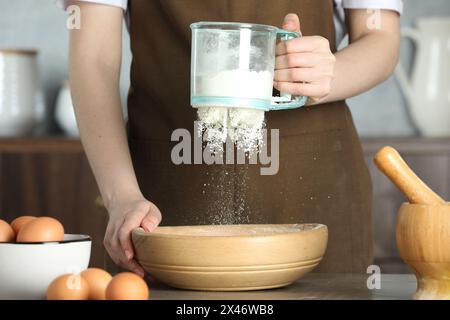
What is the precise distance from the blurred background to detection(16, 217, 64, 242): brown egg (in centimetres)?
152

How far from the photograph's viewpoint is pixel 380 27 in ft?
5.68

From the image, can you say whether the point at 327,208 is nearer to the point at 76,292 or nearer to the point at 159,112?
the point at 159,112

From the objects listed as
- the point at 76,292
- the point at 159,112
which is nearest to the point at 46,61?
the point at 159,112

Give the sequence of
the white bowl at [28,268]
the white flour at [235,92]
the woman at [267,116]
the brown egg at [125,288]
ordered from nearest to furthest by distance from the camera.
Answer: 1. the brown egg at [125,288]
2. the white bowl at [28,268]
3. the white flour at [235,92]
4. the woman at [267,116]

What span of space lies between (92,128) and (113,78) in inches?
4.7

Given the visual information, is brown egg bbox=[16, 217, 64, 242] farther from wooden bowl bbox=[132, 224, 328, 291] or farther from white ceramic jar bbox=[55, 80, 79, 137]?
white ceramic jar bbox=[55, 80, 79, 137]

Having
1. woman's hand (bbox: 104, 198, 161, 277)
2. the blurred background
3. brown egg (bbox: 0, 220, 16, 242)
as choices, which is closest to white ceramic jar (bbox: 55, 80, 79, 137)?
the blurred background

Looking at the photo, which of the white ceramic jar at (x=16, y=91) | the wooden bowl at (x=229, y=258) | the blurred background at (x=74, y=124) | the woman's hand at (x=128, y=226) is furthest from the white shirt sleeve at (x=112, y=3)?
the white ceramic jar at (x=16, y=91)

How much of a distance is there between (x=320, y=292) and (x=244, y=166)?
529 mm

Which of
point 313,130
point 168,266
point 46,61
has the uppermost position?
point 46,61

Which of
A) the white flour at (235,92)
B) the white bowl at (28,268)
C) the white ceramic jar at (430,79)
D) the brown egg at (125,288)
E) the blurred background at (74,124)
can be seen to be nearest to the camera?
the brown egg at (125,288)

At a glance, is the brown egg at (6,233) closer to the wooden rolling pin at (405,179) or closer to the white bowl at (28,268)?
the white bowl at (28,268)

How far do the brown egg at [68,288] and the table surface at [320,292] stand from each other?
0.14 meters

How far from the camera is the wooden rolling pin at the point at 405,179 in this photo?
1.14 metres
